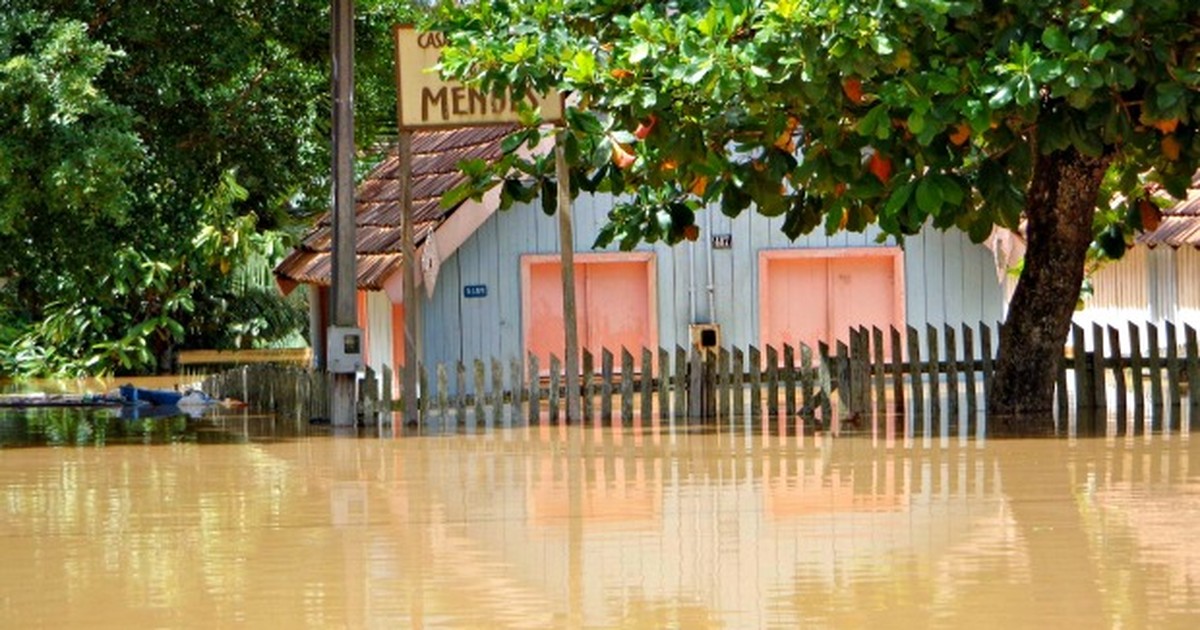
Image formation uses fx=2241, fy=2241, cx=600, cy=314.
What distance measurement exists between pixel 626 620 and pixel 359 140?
22.7 metres

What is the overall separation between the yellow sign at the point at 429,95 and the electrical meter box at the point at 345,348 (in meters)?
1.99

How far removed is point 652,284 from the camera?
90.6 feet

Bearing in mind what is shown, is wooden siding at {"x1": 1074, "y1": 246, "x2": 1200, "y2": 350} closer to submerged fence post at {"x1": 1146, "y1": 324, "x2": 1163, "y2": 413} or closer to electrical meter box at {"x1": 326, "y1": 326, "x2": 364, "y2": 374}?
submerged fence post at {"x1": 1146, "y1": 324, "x2": 1163, "y2": 413}

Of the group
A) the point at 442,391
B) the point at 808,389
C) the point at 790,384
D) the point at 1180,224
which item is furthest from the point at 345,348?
the point at 1180,224

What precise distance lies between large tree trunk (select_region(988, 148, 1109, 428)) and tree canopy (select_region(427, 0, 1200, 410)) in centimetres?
11

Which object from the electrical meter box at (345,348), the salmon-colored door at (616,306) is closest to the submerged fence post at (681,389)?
the electrical meter box at (345,348)

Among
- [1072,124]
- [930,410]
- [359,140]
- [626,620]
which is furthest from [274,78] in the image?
[626,620]

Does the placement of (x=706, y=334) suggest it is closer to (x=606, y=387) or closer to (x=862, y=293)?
(x=862, y=293)

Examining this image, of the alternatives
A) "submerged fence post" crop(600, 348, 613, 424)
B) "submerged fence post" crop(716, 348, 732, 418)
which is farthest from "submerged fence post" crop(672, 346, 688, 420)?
"submerged fence post" crop(600, 348, 613, 424)

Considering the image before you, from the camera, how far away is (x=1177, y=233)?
29.0 metres

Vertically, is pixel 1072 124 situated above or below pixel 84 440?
above

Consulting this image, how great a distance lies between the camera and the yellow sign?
20.8 metres

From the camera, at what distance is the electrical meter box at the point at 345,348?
21.0 meters

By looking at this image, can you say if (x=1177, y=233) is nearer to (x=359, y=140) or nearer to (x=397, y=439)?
(x=359, y=140)
